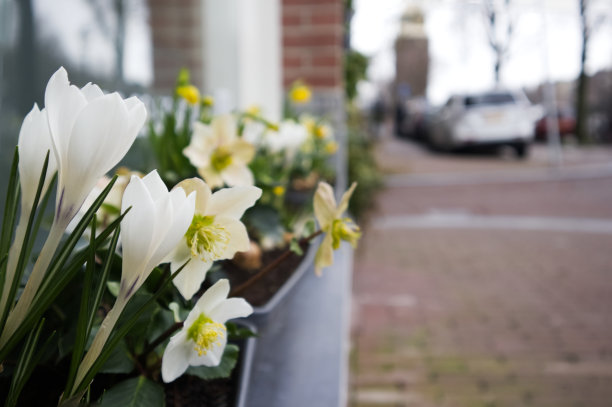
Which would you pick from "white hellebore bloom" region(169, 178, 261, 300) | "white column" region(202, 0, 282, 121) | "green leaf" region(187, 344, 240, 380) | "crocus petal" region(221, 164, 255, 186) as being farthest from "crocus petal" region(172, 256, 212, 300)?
"white column" region(202, 0, 282, 121)

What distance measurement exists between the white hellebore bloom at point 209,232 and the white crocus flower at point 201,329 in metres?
0.03

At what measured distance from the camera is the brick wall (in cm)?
242

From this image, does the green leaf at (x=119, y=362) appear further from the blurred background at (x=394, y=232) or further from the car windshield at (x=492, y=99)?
the car windshield at (x=492, y=99)

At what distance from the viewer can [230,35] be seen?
3.32 meters

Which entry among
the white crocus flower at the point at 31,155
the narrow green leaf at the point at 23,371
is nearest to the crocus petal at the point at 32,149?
the white crocus flower at the point at 31,155

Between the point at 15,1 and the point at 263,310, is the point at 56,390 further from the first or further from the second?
the point at 15,1

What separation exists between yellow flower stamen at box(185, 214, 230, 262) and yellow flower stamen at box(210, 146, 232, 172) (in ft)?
1.46

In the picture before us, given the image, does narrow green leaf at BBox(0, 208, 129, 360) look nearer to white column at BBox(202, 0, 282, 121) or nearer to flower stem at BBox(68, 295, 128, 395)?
flower stem at BBox(68, 295, 128, 395)

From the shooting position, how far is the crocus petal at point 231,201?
59cm

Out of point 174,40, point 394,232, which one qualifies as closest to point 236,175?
point 174,40

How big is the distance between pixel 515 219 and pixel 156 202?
775 centimetres

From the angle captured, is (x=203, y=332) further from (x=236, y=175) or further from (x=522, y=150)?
(x=522, y=150)

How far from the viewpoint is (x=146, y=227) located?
45 centimetres

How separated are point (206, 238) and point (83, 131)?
18cm
